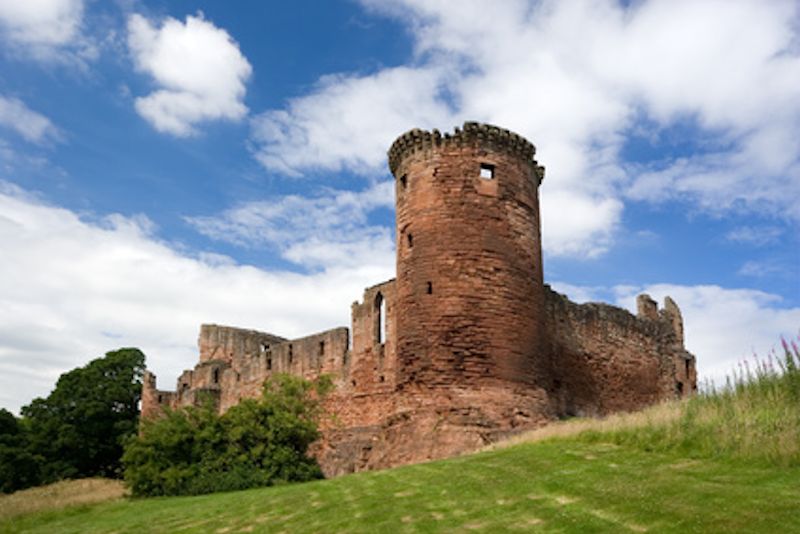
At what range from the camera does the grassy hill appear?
A: 8430 millimetres

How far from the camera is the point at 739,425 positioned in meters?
11.1

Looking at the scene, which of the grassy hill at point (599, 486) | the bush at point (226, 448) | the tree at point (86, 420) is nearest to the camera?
the grassy hill at point (599, 486)

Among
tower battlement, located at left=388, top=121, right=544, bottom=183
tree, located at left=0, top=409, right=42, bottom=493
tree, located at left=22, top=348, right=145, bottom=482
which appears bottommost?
tree, located at left=0, top=409, right=42, bottom=493

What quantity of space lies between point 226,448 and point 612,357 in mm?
13615

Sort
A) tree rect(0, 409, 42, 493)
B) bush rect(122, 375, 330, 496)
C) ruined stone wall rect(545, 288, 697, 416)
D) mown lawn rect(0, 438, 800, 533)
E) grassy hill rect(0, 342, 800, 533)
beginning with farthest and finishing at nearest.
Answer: tree rect(0, 409, 42, 493), ruined stone wall rect(545, 288, 697, 416), bush rect(122, 375, 330, 496), grassy hill rect(0, 342, 800, 533), mown lawn rect(0, 438, 800, 533)

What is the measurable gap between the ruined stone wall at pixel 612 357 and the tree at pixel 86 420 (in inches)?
965

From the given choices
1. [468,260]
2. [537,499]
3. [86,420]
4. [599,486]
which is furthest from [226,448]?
[86,420]

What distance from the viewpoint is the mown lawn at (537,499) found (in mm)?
8227

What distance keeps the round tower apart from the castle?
0.03 m

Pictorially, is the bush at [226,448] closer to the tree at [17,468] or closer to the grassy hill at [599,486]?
the grassy hill at [599,486]

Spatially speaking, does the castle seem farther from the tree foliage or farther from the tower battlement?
the tree foliage

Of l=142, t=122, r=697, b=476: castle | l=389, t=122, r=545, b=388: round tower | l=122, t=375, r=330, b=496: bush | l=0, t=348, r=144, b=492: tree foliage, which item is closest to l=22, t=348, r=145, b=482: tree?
l=0, t=348, r=144, b=492: tree foliage

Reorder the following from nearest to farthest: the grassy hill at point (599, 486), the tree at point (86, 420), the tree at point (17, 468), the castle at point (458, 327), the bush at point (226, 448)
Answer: the grassy hill at point (599, 486) < the castle at point (458, 327) < the bush at point (226, 448) < the tree at point (17, 468) < the tree at point (86, 420)

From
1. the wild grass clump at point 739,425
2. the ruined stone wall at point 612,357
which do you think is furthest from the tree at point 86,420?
the wild grass clump at point 739,425
